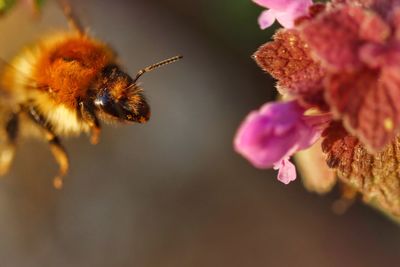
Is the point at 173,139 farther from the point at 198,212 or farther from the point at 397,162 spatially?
the point at 397,162

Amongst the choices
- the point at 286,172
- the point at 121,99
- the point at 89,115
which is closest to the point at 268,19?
the point at 286,172

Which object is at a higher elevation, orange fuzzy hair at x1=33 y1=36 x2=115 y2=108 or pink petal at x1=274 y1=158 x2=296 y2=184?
orange fuzzy hair at x1=33 y1=36 x2=115 y2=108

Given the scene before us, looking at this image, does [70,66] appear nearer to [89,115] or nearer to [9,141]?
[89,115]

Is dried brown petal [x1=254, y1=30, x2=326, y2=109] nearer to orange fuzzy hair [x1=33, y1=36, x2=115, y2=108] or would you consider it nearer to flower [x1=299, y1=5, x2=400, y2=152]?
flower [x1=299, y1=5, x2=400, y2=152]

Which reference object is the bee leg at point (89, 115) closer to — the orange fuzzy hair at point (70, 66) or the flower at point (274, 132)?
the orange fuzzy hair at point (70, 66)

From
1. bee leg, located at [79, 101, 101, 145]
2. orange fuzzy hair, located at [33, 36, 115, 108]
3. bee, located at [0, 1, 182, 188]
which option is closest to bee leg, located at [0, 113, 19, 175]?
bee, located at [0, 1, 182, 188]
